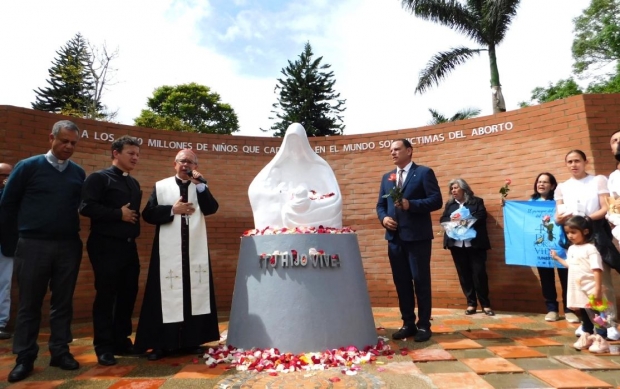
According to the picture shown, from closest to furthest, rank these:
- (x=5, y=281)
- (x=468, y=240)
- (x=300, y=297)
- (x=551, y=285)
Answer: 1. (x=300, y=297)
2. (x=5, y=281)
3. (x=551, y=285)
4. (x=468, y=240)

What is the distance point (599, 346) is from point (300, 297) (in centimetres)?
226

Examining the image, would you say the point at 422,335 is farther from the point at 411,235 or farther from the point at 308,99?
the point at 308,99

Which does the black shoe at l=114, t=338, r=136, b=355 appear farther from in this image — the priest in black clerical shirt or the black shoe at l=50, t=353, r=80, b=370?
the black shoe at l=50, t=353, r=80, b=370

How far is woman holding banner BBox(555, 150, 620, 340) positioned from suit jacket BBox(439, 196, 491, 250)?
1144mm

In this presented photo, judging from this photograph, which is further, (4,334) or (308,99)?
(308,99)

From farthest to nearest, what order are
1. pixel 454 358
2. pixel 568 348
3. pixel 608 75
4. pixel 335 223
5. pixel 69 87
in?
pixel 69 87
pixel 608 75
pixel 335 223
pixel 568 348
pixel 454 358

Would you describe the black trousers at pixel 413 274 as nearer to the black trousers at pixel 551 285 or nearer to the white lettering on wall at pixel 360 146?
the black trousers at pixel 551 285

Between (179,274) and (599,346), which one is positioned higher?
(179,274)

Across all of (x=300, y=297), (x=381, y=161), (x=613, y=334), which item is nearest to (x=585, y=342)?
(x=613, y=334)

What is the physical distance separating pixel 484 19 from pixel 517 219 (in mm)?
10494

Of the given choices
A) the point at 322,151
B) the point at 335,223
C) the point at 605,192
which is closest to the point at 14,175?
the point at 335,223

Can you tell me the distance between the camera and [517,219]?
5.19 metres

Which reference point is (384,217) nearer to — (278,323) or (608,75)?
(278,323)

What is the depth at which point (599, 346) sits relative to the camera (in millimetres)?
3164
